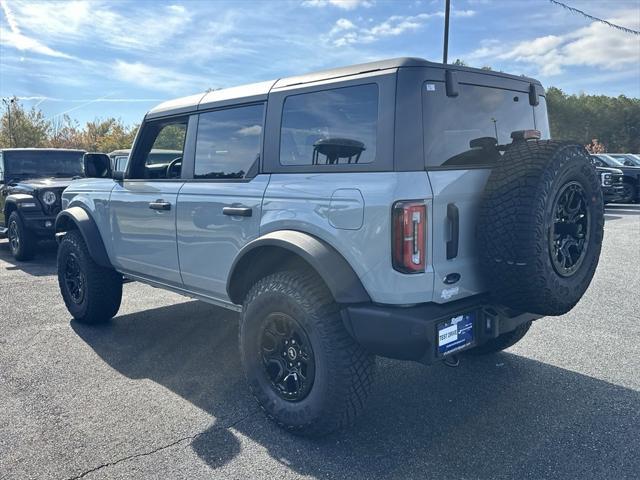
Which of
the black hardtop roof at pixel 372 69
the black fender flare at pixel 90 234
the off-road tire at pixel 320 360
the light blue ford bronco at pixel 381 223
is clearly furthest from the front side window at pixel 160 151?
the off-road tire at pixel 320 360

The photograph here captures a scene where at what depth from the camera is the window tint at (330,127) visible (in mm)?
2877

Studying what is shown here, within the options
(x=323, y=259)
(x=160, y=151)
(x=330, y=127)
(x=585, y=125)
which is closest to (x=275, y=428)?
(x=323, y=259)

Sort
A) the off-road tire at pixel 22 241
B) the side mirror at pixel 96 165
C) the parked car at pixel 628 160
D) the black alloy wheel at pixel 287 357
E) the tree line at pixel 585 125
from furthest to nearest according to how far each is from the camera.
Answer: the tree line at pixel 585 125, the parked car at pixel 628 160, the off-road tire at pixel 22 241, the side mirror at pixel 96 165, the black alloy wheel at pixel 287 357

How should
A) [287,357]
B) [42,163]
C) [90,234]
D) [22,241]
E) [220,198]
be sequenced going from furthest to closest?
[42,163] < [22,241] < [90,234] < [220,198] < [287,357]

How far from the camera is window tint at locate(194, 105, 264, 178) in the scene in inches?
140

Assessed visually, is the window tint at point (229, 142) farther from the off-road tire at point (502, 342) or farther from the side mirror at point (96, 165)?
the off-road tire at point (502, 342)

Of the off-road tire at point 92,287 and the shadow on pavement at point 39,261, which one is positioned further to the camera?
the shadow on pavement at point 39,261

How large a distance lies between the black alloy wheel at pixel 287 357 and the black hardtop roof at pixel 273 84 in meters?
1.39

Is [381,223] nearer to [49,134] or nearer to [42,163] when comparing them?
[42,163]

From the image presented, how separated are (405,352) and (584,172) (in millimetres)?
1372

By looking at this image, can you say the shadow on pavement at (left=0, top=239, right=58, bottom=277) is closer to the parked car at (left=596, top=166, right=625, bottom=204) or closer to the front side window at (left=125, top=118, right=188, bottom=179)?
the front side window at (left=125, top=118, right=188, bottom=179)

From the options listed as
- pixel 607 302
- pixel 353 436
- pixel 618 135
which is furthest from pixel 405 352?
pixel 618 135

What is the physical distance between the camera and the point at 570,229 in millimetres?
3020

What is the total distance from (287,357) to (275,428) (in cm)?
A: 42
